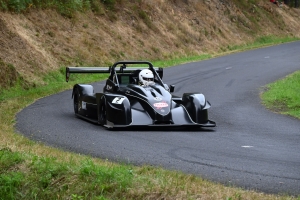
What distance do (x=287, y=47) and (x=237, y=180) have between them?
111ft

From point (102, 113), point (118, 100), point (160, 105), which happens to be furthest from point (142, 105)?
point (102, 113)

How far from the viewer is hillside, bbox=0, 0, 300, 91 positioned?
2650cm

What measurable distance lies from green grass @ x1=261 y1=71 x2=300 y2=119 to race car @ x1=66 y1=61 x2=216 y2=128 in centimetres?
405

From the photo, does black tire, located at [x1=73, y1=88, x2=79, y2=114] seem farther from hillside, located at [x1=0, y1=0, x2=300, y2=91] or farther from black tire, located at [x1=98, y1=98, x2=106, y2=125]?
hillside, located at [x1=0, y1=0, x2=300, y2=91]

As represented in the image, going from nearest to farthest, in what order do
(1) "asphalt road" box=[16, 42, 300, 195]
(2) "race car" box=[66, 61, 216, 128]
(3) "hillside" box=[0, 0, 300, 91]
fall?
Answer: (1) "asphalt road" box=[16, 42, 300, 195]
(2) "race car" box=[66, 61, 216, 128]
(3) "hillside" box=[0, 0, 300, 91]

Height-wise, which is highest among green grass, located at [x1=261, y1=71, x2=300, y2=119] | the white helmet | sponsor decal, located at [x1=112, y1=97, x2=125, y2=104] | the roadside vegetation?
the white helmet

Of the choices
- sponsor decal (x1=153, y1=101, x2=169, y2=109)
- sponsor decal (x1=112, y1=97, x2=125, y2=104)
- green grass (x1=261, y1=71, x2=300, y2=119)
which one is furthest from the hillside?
sponsor decal (x1=153, y1=101, x2=169, y2=109)

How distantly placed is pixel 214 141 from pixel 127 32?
22481 mm

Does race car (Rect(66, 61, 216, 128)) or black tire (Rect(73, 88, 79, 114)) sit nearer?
race car (Rect(66, 61, 216, 128))

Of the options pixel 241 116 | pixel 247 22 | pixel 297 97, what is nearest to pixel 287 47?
pixel 247 22

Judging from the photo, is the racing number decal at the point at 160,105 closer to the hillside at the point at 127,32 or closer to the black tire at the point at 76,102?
the black tire at the point at 76,102

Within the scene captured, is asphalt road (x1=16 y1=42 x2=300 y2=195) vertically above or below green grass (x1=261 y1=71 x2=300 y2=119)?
above

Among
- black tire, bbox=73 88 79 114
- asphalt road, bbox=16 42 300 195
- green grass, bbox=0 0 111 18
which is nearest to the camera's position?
asphalt road, bbox=16 42 300 195

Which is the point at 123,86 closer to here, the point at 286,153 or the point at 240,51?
the point at 286,153
